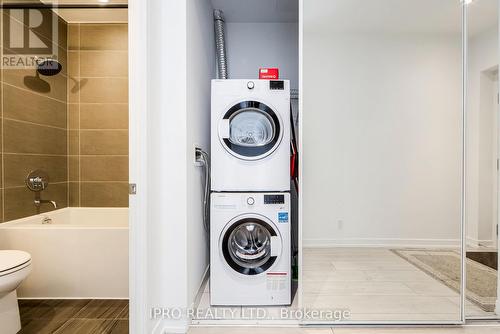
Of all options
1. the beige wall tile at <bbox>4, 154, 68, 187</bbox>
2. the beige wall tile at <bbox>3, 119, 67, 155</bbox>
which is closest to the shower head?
the beige wall tile at <bbox>3, 119, 67, 155</bbox>

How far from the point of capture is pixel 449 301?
204cm

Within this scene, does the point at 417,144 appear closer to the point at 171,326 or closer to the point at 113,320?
the point at 171,326

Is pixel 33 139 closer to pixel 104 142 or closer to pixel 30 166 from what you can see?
pixel 30 166

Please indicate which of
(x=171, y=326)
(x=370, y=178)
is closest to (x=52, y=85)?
(x=171, y=326)

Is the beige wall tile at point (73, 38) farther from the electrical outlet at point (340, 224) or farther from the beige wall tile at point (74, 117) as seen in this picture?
the electrical outlet at point (340, 224)

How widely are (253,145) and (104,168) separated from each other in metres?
1.87

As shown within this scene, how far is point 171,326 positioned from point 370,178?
1.74 metres

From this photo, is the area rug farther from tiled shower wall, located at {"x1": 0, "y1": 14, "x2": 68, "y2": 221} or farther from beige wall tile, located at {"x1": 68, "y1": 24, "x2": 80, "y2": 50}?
beige wall tile, located at {"x1": 68, "y1": 24, "x2": 80, "y2": 50}

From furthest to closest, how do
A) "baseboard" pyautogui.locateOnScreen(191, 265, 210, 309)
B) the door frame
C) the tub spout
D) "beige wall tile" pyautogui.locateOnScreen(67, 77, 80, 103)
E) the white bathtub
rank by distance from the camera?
"beige wall tile" pyautogui.locateOnScreen(67, 77, 80, 103) → the tub spout → the white bathtub → "baseboard" pyautogui.locateOnScreen(191, 265, 210, 309) → the door frame

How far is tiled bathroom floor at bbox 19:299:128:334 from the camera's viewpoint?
1922 mm

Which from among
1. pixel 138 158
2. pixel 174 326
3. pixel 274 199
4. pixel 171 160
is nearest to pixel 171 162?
pixel 171 160

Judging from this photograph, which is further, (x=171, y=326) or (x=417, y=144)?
(x=417, y=144)

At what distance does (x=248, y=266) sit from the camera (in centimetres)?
218

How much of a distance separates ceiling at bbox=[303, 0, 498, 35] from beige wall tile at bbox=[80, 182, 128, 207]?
8.28ft
